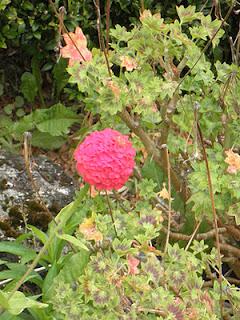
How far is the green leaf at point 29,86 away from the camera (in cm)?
372

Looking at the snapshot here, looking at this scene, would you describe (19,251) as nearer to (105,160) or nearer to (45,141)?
(105,160)

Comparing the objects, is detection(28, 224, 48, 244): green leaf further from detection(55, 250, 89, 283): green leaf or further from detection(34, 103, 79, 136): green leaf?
detection(34, 103, 79, 136): green leaf

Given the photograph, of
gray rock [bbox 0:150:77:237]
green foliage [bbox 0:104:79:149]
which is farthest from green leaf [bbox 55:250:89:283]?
green foliage [bbox 0:104:79:149]

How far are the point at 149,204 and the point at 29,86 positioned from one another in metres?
1.47

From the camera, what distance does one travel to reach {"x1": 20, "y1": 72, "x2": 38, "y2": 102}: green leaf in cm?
372

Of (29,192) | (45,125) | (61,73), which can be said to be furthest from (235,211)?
(61,73)

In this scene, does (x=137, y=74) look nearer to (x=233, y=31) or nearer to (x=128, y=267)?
(x=128, y=267)

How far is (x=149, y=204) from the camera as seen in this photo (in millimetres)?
2463

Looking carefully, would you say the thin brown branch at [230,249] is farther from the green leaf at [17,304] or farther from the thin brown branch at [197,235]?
the green leaf at [17,304]

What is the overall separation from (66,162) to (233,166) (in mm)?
1504

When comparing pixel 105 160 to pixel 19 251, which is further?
pixel 19 251

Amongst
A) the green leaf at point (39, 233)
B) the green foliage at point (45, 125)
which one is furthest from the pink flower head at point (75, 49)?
the green foliage at point (45, 125)

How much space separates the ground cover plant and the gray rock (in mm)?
116

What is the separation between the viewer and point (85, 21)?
11.6 ft
